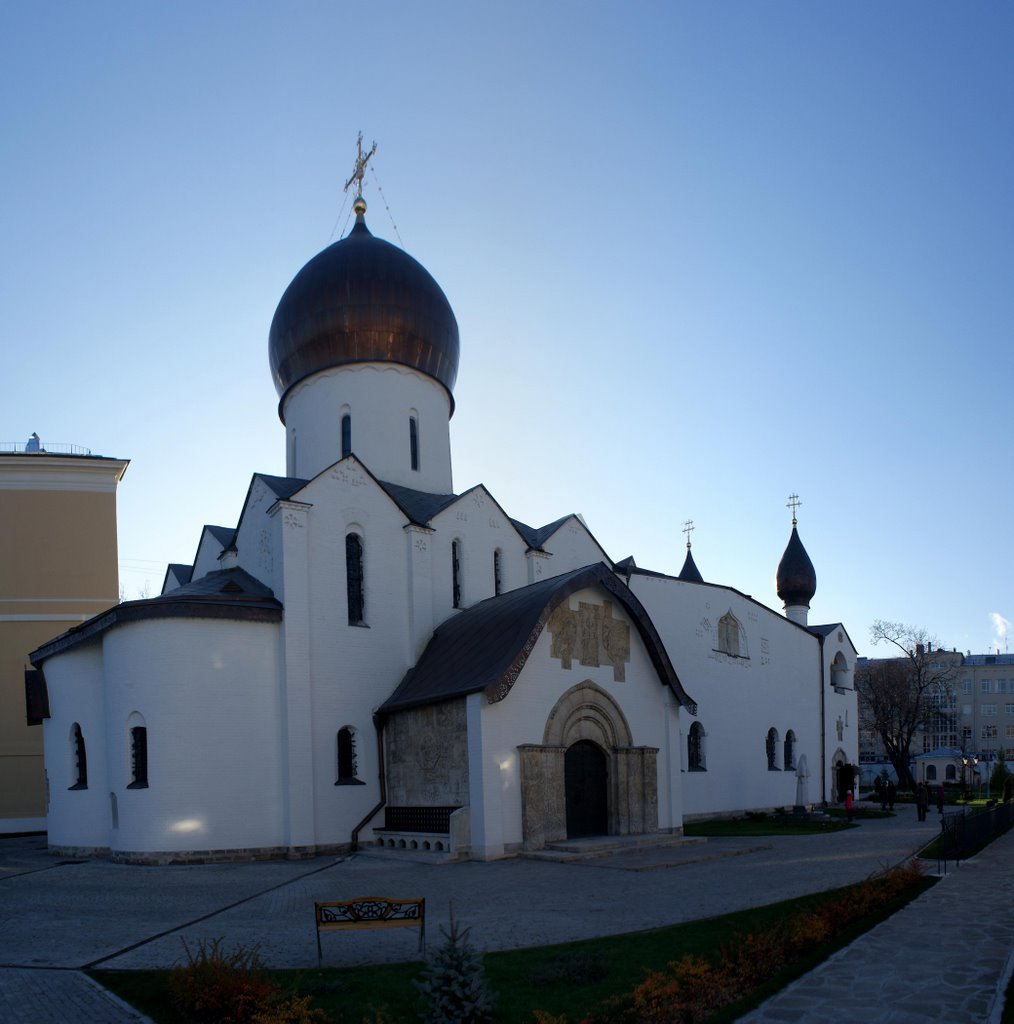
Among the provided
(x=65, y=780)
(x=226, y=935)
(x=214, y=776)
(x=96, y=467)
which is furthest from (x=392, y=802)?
(x=96, y=467)

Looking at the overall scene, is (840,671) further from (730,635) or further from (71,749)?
(71,749)

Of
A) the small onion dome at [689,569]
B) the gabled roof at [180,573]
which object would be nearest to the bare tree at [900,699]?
the small onion dome at [689,569]

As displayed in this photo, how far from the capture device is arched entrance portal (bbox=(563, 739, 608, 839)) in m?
19.0

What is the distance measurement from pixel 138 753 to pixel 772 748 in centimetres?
2010

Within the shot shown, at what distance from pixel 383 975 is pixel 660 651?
43.9ft

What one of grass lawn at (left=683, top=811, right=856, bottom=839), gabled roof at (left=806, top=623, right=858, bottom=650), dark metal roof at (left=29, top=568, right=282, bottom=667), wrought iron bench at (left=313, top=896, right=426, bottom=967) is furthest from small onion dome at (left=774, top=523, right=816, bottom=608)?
wrought iron bench at (left=313, top=896, right=426, bottom=967)

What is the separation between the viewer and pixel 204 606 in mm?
18047

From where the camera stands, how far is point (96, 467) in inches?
1137

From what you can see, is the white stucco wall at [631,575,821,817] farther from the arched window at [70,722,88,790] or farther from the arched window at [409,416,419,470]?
the arched window at [70,722,88,790]

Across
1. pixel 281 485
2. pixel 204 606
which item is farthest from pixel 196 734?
pixel 281 485

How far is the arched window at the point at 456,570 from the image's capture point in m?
22.3

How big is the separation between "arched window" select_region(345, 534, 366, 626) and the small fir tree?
45.7ft

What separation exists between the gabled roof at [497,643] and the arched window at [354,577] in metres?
1.65

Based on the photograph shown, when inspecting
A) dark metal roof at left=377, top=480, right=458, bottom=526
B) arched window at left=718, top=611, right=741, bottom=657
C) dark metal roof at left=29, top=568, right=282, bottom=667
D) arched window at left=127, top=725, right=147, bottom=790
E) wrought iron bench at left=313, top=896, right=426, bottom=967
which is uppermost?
dark metal roof at left=377, top=480, right=458, bottom=526
